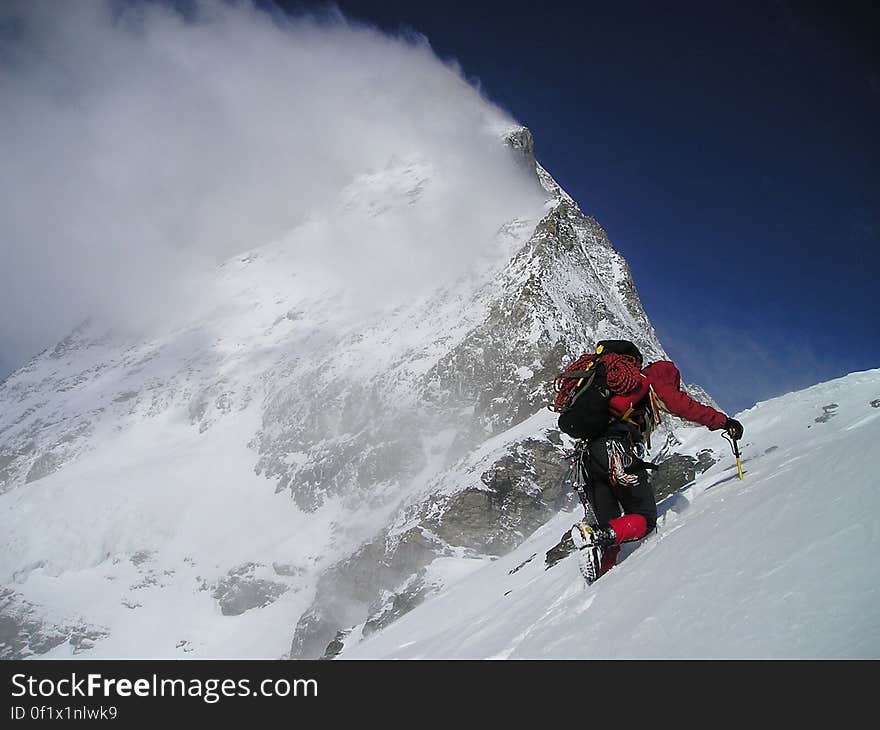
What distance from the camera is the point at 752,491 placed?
4.65 metres

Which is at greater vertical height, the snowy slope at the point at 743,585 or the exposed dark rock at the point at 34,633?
the exposed dark rock at the point at 34,633

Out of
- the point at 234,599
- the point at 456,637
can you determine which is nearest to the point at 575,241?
the point at 234,599

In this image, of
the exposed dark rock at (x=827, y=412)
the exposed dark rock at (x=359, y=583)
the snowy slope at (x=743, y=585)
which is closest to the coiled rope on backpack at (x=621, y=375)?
the snowy slope at (x=743, y=585)

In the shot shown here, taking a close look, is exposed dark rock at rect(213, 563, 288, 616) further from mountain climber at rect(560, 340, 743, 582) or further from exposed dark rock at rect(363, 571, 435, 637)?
mountain climber at rect(560, 340, 743, 582)

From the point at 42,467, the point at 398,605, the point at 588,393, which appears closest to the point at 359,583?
the point at 398,605

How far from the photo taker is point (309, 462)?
89562 millimetres

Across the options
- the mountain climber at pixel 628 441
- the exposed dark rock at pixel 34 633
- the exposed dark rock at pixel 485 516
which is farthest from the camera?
the exposed dark rock at pixel 34 633

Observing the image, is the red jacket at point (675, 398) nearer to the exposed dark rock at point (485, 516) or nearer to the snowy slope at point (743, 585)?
the snowy slope at point (743, 585)

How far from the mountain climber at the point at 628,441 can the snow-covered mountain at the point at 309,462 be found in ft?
97.8

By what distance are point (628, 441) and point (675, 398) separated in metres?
0.57

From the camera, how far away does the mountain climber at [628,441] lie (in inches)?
192

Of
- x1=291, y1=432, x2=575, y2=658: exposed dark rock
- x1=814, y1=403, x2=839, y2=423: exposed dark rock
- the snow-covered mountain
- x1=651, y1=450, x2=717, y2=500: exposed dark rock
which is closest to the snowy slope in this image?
x1=814, y1=403, x2=839, y2=423: exposed dark rock
